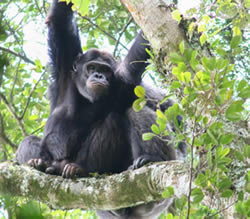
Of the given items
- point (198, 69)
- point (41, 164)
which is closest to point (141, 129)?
point (41, 164)

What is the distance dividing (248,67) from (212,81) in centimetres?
182

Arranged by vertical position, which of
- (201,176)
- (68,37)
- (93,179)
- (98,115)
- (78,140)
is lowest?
(201,176)

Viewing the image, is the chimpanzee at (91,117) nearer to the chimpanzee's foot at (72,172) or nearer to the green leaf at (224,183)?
the chimpanzee's foot at (72,172)

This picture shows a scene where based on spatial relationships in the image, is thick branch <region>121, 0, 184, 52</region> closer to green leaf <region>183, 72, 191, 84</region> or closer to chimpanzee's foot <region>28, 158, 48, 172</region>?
green leaf <region>183, 72, 191, 84</region>

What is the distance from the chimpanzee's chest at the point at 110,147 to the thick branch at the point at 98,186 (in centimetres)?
114

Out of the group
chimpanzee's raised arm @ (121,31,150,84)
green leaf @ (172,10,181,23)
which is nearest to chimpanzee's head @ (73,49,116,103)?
chimpanzee's raised arm @ (121,31,150,84)

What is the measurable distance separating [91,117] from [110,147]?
0.67m

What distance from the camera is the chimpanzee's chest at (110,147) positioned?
15.8ft

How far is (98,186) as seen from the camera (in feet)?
11.4

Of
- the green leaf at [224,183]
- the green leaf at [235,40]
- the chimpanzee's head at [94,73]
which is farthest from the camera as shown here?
the chimpanzee's head at [94,73]

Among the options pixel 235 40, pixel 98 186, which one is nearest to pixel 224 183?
pixel 235 40

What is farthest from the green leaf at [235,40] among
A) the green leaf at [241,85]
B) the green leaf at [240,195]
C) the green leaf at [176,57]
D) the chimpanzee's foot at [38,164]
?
the chimpanzee's foot at [38,164]

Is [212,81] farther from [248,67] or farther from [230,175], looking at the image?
[248,67]

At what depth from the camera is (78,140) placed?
201 inches
